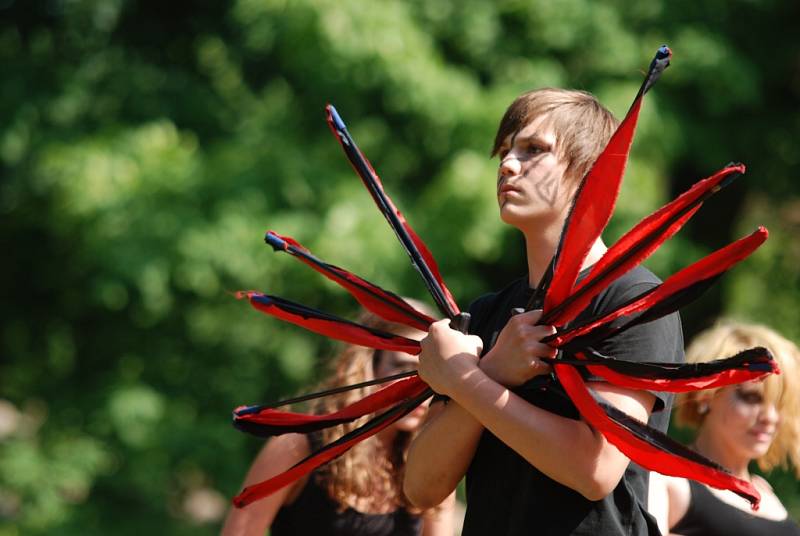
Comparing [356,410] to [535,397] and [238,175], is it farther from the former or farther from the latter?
[238,175]

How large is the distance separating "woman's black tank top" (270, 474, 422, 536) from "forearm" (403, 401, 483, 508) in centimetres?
93

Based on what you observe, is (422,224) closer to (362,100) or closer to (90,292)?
(362,100)

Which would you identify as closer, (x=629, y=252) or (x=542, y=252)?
(x=629, y=252)

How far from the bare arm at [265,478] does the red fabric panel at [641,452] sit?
1.22 m

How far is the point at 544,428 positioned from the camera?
1699 millimetres

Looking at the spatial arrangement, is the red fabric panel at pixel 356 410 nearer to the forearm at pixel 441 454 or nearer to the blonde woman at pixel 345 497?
the forearm at pixel 441 454

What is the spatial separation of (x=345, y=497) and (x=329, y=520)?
77mm

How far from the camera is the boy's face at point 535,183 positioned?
192 cm

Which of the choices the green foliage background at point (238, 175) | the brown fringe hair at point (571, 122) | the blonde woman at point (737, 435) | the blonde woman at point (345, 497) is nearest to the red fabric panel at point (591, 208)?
the brown fringe hair at point (571, 122)

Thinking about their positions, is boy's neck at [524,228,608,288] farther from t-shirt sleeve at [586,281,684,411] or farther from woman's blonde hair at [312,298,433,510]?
woman's blonde hair at [312,298,433,510]

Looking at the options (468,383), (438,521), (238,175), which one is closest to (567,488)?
(468,383)

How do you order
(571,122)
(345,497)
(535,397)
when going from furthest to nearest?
(345,497) < (571,122) < (535,397)

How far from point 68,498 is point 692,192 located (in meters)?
6.20

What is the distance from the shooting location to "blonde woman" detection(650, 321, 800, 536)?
2.74 metres
